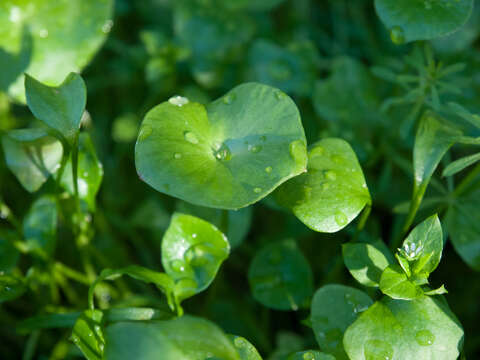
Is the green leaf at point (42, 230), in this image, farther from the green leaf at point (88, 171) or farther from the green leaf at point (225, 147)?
the green leaf at point (225, 147)

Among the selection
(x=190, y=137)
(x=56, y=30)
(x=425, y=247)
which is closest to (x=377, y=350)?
(x=425, y=247)

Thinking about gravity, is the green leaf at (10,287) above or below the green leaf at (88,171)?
below

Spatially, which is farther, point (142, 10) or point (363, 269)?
point (142, 10)

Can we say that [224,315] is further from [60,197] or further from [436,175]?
[436,175]

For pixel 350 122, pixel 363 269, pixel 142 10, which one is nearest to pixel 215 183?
pixel 363 269

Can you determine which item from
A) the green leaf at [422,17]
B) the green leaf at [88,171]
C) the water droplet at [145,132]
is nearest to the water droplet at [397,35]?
the green leaf at [422,17]

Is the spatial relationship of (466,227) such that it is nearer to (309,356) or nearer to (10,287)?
(309,356)
